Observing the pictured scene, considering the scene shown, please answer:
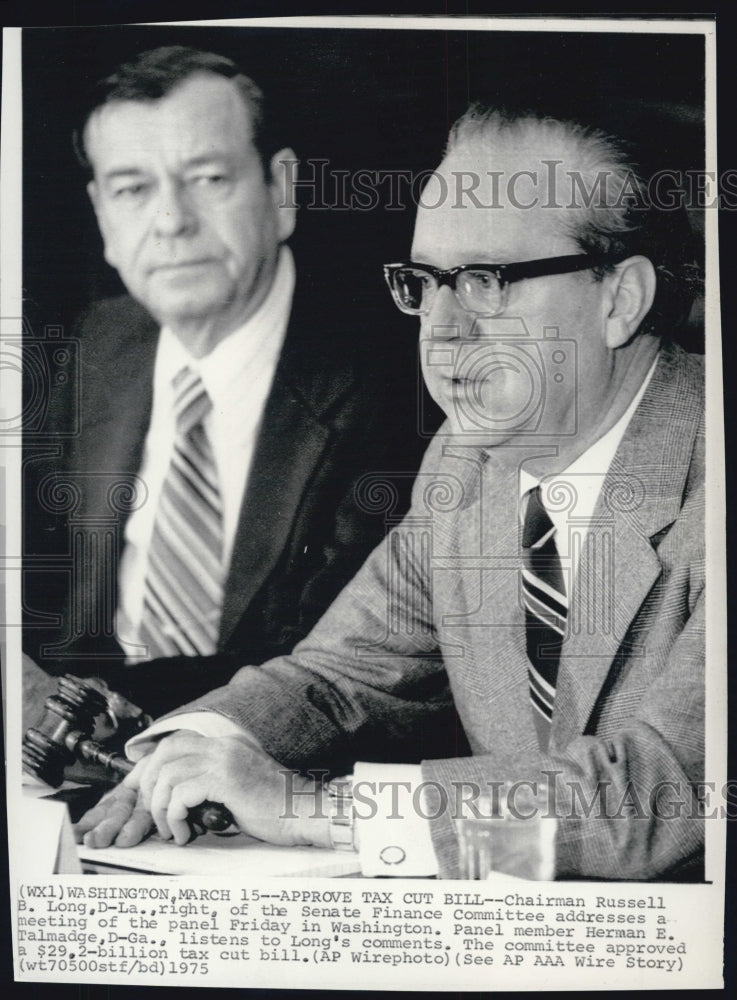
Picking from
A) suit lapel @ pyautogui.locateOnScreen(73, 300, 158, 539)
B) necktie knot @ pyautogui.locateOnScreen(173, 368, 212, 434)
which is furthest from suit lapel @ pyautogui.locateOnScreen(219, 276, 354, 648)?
suit lapel @ pyautogui.locateOnScreen(73, 300, 158, 539)

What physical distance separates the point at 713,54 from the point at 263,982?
6.67 feet

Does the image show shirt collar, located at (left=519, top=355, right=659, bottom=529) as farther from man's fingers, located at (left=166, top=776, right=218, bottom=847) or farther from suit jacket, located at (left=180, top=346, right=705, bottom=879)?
man's fingers, located at (left=166, top=776, right=218, bottom=847)

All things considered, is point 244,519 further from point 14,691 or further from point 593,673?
point 593,673

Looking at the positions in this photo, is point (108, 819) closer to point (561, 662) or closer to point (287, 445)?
point (287, 445)

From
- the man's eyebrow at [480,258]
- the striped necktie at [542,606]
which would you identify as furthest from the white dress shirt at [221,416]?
the striped necktie at [542,606]

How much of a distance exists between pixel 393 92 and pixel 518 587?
1000 millimetres

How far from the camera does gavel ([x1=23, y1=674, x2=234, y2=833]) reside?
1.99 m

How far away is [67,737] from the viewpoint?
2.00 m

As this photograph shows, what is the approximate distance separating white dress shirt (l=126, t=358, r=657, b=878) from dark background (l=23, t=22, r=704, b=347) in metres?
0.30

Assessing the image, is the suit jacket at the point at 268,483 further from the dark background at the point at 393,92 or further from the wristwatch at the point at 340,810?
the wristwatch at the point at 340,810

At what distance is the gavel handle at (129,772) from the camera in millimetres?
1956

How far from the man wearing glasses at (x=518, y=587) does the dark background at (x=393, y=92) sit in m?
0.06

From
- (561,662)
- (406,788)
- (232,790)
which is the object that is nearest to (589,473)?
(561,662)

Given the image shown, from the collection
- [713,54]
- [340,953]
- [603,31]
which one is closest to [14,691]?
[340,953]
